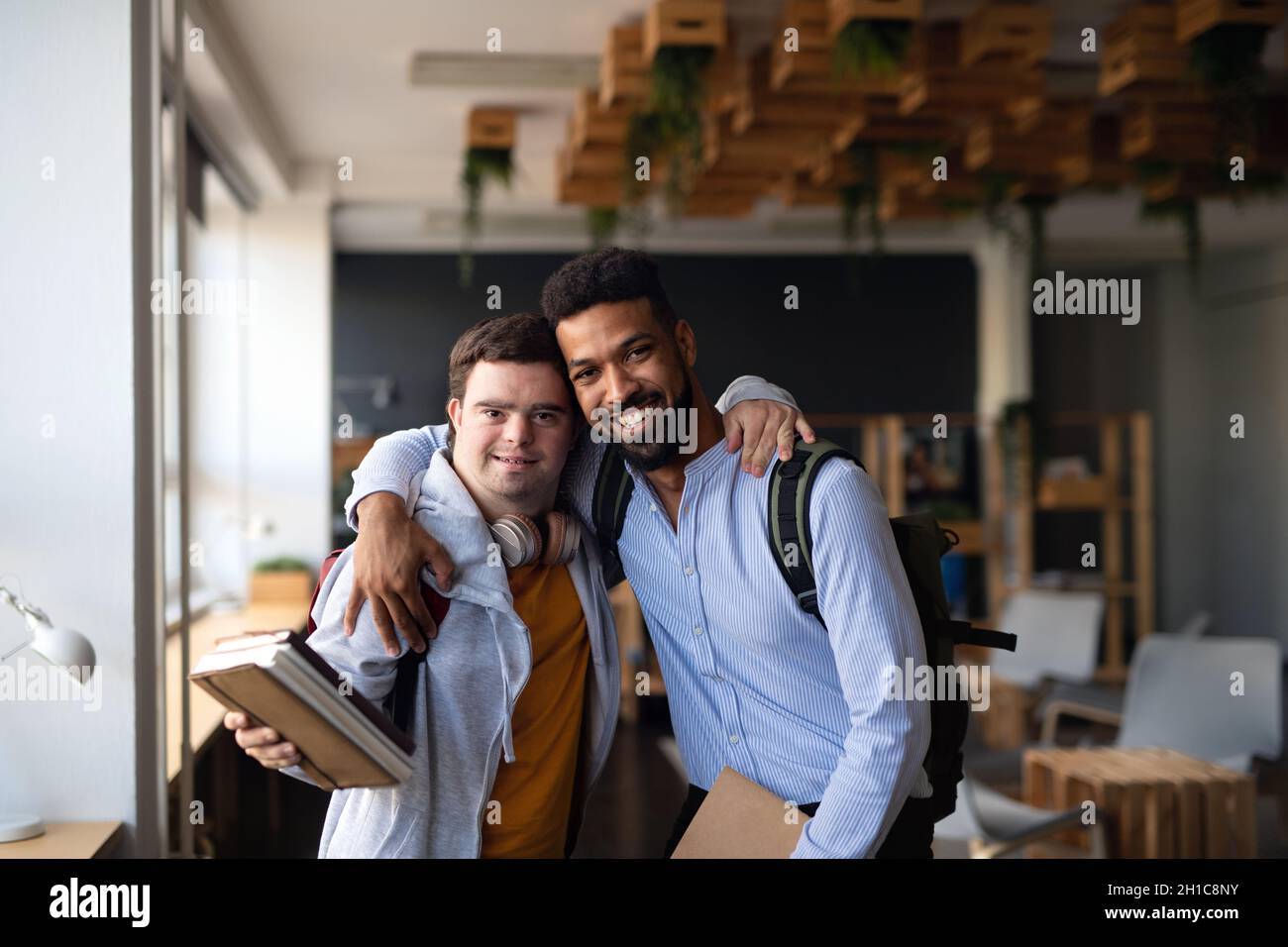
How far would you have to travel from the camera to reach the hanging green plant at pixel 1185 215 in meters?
6.53

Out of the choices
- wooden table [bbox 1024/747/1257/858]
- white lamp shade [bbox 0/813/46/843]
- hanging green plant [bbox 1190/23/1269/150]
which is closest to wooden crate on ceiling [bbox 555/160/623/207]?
hanging green plant [bbox 1190/23/1269/150]

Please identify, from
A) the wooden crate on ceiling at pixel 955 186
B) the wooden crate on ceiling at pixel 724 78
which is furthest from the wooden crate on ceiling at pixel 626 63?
the wooden crate on ceiling at pixel 955 186

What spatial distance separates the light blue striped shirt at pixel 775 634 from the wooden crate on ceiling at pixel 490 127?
4.61 meters

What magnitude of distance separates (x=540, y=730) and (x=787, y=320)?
295 inches

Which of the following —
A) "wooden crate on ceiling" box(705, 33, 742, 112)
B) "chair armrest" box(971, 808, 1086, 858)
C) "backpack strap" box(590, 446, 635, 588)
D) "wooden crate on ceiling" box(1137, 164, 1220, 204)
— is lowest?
"chair armrest" box(971, 808, 1086, 858)

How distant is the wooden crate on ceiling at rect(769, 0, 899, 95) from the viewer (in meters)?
4.53

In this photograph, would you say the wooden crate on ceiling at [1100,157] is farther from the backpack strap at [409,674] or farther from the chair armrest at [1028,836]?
the backpack strap at [409,674]

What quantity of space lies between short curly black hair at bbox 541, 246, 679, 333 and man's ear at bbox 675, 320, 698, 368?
0.12ft

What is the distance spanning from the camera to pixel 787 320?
9.13 m

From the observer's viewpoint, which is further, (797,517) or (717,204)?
(717,204)

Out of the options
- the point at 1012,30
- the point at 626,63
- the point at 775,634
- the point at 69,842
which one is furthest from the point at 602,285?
the point at 1012,30

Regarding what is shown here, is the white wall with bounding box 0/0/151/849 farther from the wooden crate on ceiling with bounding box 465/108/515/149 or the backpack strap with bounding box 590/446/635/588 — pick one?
the wooden crate on ceiling with bounding box 465/108/515/149

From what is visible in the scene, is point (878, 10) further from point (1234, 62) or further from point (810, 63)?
point (1234, 62)

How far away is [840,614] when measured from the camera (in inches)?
70.2
